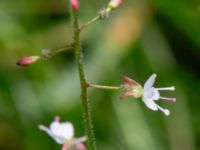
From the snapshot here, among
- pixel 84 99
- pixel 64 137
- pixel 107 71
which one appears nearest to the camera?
pixel 84 99

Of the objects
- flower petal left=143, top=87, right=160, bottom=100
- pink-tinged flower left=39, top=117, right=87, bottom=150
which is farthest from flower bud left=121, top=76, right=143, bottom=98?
pink-tinged flower left=39, top=117, right=87, bottom=150

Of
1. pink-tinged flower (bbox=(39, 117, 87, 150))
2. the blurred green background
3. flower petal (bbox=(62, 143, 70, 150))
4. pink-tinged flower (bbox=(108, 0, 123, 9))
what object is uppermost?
the blurred green background

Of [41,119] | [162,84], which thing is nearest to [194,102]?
[162,84]

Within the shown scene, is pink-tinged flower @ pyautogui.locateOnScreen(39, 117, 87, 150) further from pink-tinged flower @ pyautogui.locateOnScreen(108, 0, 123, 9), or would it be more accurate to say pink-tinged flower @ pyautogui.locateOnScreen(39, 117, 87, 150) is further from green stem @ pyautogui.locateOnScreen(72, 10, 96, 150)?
pink-tinged flower @ pyautogui.locateOnScreen(108, 0, 123, 9)

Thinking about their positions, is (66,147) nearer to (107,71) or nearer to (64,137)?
(64,137)

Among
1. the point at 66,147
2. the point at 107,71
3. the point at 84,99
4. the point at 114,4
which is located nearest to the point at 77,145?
the point at 66,147

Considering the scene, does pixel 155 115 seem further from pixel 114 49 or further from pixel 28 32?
pixel 28 32

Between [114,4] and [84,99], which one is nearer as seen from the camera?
[84,99]

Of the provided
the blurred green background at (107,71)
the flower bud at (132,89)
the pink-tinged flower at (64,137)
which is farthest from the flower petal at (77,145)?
the blurred green background at (107,71)

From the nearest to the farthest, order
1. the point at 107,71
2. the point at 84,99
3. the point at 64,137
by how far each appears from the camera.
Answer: the point at 84,99 < the point at 64,137 < the point at 107,71
